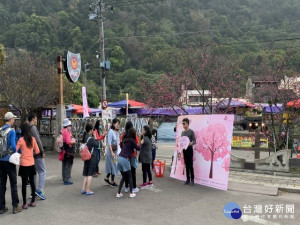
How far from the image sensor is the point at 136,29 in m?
75.7

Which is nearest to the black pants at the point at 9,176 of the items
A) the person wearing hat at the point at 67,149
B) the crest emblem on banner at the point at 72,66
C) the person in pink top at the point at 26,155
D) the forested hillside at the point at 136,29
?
the person in pink top at the point at 26,155

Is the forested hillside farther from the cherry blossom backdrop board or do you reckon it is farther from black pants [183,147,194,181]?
black pants [183,147,194,181]

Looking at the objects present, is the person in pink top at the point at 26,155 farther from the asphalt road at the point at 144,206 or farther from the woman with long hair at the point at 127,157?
the woman with long hair at the point at 127,157

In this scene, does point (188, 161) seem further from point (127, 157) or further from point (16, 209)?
point (16, 209)

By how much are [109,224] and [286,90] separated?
29.3 feet

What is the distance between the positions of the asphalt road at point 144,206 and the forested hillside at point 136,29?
1609 inches

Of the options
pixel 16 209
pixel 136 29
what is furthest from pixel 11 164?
pixel 136 29

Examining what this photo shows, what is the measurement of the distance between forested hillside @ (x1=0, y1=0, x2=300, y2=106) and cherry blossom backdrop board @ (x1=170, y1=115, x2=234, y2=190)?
40.0 metres

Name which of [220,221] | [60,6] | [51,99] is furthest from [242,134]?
[60,6]

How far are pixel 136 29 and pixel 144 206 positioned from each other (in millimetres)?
73515

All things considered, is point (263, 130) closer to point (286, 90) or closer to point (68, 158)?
point (286, 90)

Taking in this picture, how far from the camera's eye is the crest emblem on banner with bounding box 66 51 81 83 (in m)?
13.4

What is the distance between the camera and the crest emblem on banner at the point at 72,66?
13430mm

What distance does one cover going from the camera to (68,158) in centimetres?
795
